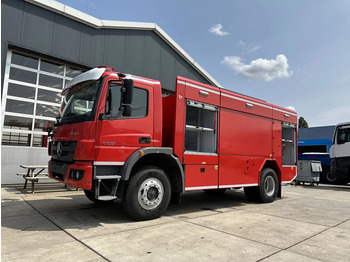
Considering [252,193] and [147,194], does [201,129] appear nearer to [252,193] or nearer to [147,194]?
[147,194]

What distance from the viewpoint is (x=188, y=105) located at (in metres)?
5.46

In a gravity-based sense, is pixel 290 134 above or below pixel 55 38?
below

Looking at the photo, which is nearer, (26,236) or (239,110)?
(26,236)

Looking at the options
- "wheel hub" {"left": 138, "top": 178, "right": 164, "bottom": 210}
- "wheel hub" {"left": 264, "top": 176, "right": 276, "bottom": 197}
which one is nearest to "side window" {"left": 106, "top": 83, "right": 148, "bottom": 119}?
"wheel hub" {"left": 138, "top": 178, "right": 164, "bottom": 210}

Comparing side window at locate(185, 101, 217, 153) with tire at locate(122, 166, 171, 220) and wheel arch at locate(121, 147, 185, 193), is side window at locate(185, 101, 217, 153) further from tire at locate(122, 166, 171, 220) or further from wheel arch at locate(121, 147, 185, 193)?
tire at locate(122, 166, 171, 220)

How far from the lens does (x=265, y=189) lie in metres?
7.50

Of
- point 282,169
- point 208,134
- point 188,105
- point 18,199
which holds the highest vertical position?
point 188,105

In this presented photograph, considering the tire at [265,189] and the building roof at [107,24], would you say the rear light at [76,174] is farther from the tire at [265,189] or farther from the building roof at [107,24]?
the building roof at [107,24]

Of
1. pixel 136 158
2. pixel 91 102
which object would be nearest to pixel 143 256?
pixel 136 158

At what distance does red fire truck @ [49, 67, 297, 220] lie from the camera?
174 inches

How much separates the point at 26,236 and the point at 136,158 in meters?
2.04

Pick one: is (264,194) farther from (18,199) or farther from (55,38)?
(55,38)

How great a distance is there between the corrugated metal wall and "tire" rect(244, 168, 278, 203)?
267 inches

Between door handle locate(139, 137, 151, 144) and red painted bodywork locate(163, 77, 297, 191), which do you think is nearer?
door handle locate(139, 137, 151, 144)
